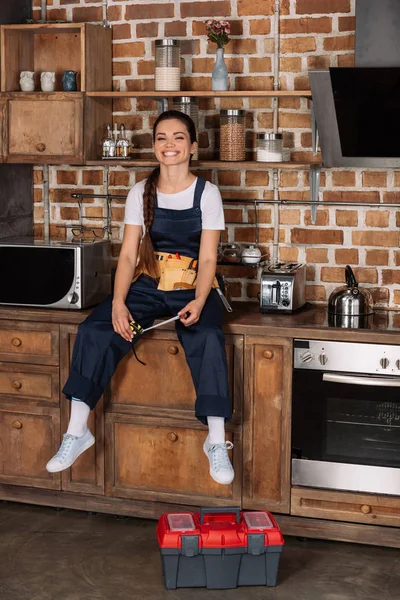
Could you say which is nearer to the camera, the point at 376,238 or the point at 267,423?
the point at 267,423

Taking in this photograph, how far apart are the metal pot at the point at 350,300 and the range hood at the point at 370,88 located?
0.50 metres

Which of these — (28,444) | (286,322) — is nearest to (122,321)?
(286,322)

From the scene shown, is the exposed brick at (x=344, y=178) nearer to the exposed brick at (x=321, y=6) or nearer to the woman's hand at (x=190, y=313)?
the exposed brick at (x=321, y=6)

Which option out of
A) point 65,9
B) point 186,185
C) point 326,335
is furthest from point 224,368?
point 65,9

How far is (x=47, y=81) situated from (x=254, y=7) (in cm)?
93

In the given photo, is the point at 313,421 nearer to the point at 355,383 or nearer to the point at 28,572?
the point at 355,383

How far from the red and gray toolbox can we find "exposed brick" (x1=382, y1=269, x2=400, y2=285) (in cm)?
122

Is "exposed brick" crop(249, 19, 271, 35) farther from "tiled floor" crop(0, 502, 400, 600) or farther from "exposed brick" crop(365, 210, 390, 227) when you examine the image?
"tiled floor" crop(0, 502, 400, 600)

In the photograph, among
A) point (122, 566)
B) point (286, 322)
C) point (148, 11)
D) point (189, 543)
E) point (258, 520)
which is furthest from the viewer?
point (148, 11)

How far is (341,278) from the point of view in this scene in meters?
3.99

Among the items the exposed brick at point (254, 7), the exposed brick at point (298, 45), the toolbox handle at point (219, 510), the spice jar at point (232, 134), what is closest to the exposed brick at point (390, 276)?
the spice jar at point (232, 134)

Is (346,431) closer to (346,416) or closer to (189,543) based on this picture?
(346,416)

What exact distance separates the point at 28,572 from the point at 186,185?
153cm

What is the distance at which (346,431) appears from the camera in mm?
3480
